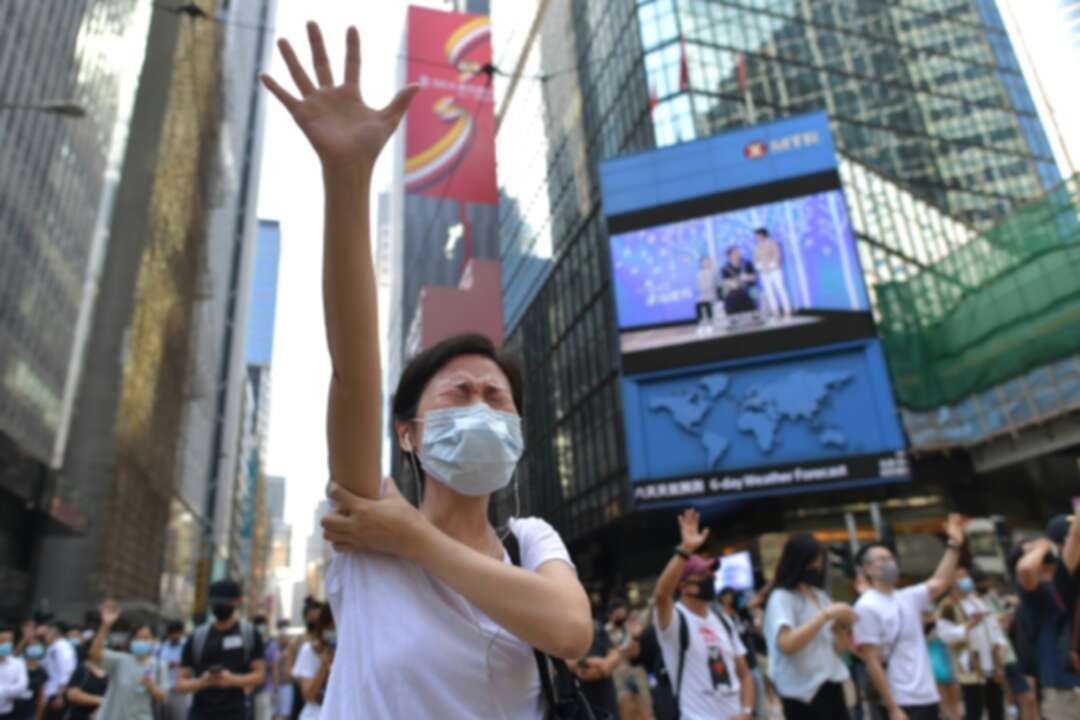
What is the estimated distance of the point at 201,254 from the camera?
188 feet

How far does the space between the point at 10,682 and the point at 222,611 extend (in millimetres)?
3388

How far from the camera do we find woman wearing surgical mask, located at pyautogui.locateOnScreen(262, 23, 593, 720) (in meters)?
1.26

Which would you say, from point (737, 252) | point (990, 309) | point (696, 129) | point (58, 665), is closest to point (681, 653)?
point (58, 665)

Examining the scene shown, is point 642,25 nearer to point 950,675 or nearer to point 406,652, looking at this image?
point 950,675

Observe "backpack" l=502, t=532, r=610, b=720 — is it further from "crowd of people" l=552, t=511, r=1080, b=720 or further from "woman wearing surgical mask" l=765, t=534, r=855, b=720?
"woman wearing surgical mask" l=765, t=534, r=855, b=720

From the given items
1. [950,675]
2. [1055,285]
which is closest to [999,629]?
[950,675]

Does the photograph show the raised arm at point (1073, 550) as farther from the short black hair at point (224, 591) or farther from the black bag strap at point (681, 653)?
the short black hair at point (224, 591)

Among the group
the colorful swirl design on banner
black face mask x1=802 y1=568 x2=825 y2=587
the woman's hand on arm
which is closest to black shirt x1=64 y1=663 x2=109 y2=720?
black face mask x1=802 y1=568 x2=825 y2=587

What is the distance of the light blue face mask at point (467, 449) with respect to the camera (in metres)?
1.54

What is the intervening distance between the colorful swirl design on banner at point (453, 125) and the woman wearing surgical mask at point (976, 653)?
93.4ft

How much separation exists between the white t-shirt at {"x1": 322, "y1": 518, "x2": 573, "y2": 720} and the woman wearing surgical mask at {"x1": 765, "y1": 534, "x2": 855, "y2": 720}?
3147 millimetres

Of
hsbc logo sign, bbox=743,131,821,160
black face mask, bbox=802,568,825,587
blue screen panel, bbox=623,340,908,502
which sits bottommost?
black face mask, bbox=802,568,825,587

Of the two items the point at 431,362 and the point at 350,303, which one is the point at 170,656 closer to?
the point at 431,362

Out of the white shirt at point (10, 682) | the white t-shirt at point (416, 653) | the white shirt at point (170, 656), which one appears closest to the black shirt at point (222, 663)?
the white shirt at point (10, 682)
